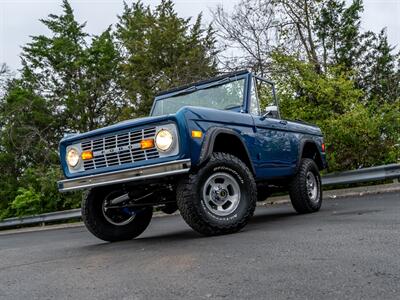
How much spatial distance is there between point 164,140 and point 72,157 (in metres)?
1.49

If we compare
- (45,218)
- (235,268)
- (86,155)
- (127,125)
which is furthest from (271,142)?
(45,218)

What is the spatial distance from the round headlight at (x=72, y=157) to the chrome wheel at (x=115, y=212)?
644 millimetres

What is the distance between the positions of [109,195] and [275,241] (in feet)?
8.59

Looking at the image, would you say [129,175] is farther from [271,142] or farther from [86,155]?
[271,142]

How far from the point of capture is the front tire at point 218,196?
497 cm

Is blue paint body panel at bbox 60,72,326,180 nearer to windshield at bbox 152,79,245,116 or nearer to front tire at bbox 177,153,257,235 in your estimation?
windshield at bbox 152,79,245,116

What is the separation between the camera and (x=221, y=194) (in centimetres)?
537

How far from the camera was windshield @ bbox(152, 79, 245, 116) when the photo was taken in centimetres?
657

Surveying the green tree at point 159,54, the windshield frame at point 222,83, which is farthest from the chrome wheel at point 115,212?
the green tree at point 159,54

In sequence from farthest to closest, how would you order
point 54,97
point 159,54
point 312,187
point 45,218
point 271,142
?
point 54,97 < point 159,54 < point 45,218 < point 312,187 < point 271,142

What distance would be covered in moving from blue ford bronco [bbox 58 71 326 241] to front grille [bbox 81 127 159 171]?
0.01 meters

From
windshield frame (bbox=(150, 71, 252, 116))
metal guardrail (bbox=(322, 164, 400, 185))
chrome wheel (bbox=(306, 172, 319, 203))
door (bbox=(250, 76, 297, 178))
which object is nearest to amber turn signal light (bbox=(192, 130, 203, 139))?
door (bbox=(250, 76, 297, 178))

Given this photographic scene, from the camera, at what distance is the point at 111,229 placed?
6191 mm

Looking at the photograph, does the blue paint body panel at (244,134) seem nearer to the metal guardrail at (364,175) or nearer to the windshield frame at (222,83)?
the windshield frame at (222,83)
